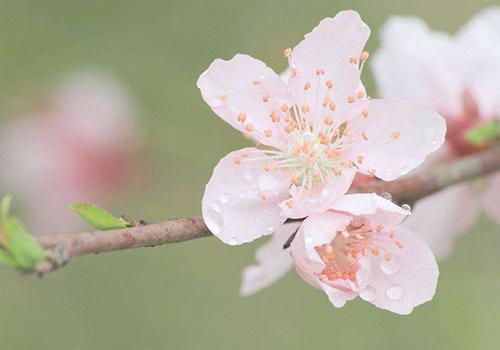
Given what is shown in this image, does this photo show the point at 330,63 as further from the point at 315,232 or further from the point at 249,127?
the point at 315,232

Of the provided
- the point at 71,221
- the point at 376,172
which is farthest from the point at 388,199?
the point at 71,221

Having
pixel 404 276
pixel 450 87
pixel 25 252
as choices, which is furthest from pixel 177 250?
pixel 25 252

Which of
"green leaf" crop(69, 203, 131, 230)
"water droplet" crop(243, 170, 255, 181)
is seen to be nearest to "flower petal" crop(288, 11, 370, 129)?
"water droplet" crop(243, 170, 255, 181)

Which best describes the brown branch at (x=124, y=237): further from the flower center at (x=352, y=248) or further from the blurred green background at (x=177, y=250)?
the blurred green background at (x=177, y=250)

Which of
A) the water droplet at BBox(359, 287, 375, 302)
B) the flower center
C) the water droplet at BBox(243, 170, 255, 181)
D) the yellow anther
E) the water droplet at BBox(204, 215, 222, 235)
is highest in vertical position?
the yellow anther

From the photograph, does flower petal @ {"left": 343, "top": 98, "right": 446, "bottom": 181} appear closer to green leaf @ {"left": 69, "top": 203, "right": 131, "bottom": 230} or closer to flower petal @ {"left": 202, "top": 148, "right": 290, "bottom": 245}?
flower petal @ {"left": 202, "top": 148, "right": 290, "bottom": 245}

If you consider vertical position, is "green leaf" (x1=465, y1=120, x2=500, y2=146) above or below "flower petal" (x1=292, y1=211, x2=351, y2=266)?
below

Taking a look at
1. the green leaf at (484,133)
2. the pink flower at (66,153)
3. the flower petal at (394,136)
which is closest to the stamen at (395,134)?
the flower petal at (394,136)
